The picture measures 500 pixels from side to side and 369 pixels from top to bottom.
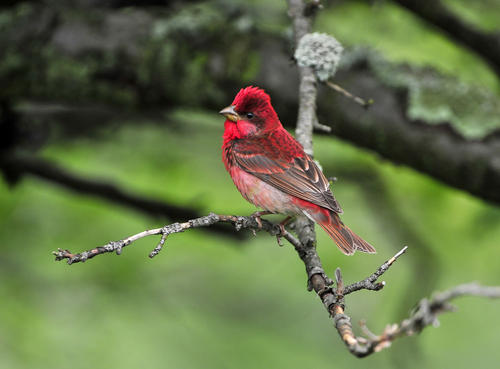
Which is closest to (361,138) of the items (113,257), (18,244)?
(113,257)

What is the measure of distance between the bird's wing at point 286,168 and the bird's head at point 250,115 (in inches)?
3.3

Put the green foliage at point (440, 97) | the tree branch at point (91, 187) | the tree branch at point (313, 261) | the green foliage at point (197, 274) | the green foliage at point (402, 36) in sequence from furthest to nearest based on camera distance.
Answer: the green foliage at point (402, 36)
the green foliage at point (197, 274)
the tree branch at point (91, 187)
the green foliage at point (440, 97)
the tree branch at point (313, 261)

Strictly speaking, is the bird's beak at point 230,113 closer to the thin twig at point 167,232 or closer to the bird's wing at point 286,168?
the bird's wing at point 286,168

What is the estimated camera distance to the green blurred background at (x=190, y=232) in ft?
16.4

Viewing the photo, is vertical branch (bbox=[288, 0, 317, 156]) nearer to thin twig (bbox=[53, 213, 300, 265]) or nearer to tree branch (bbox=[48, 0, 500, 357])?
tree branch (bbox=[48, 0, 500, 357])

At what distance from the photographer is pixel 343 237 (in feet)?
11.9

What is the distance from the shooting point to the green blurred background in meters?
5.01

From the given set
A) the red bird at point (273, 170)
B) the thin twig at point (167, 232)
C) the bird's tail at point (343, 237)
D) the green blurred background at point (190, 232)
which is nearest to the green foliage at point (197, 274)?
the green blurred background at point (190, 232)

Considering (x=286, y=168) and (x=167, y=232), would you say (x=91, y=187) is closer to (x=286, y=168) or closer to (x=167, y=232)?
(x=286, y=168)

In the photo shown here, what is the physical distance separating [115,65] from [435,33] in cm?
277

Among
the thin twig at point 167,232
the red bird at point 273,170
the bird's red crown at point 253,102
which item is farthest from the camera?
the bird's red crown at point 253,102

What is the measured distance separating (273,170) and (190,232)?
2386mm

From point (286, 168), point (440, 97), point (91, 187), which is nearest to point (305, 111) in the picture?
point (286, 168)

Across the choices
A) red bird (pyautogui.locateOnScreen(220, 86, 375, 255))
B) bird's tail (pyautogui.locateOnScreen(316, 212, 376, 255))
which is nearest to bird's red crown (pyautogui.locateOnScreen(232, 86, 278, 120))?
red bird (pyautogui.locateOnScreen(220, 86, 375, 255))
